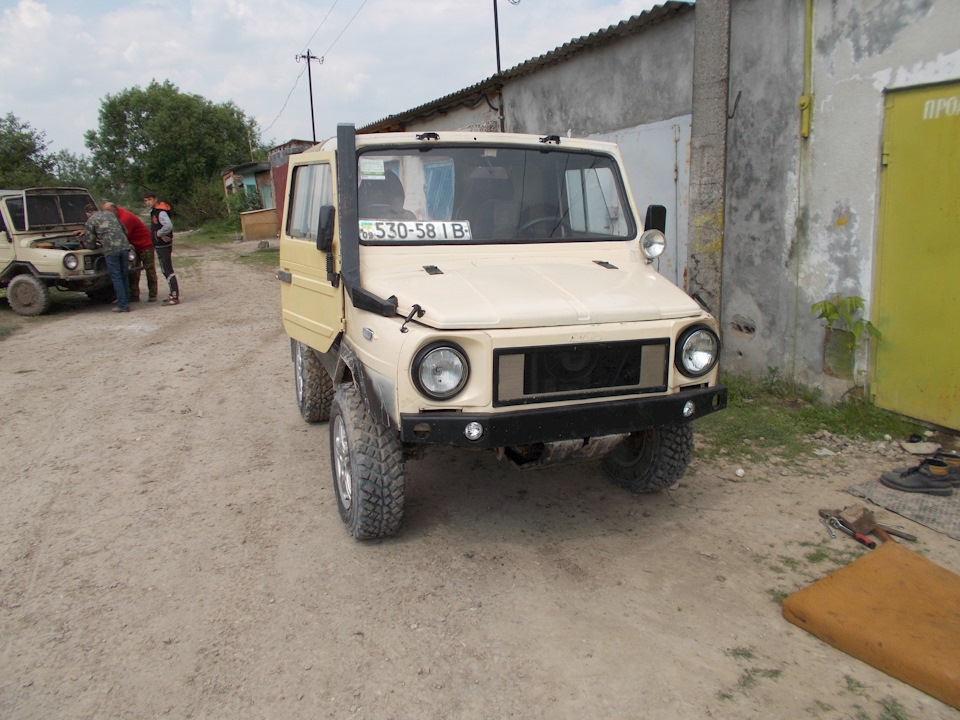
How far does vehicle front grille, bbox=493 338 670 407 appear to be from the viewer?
3.04 metres

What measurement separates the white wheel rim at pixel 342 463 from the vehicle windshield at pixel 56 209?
10.4 meters

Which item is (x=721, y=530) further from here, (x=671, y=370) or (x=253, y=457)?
(x=253, y=457)

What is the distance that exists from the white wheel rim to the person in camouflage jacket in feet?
29.0

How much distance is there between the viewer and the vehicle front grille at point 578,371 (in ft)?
9.98

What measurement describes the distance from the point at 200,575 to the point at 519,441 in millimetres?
1738

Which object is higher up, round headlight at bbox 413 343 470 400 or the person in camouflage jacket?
the person in camouflage jacket

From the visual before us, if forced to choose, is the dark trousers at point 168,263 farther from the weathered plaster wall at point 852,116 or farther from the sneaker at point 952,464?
the sneaker at point 952,464

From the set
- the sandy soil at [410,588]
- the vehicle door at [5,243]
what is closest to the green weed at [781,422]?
the sandy soil at [410,588]

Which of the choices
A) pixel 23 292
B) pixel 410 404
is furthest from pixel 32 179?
pixel 410 404

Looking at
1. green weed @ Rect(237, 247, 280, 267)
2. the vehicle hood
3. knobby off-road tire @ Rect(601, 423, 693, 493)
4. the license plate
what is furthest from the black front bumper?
green weed @ Rect(237, 247, 280, 267)

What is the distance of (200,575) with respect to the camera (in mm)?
3441

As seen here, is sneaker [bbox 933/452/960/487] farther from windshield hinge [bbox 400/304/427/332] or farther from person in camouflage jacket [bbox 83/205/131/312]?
person in camouflage jacket [bbox 83/205/131/312]

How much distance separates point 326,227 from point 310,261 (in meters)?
0.71

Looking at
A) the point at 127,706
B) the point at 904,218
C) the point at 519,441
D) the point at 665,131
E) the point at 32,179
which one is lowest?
the point at 127,706
